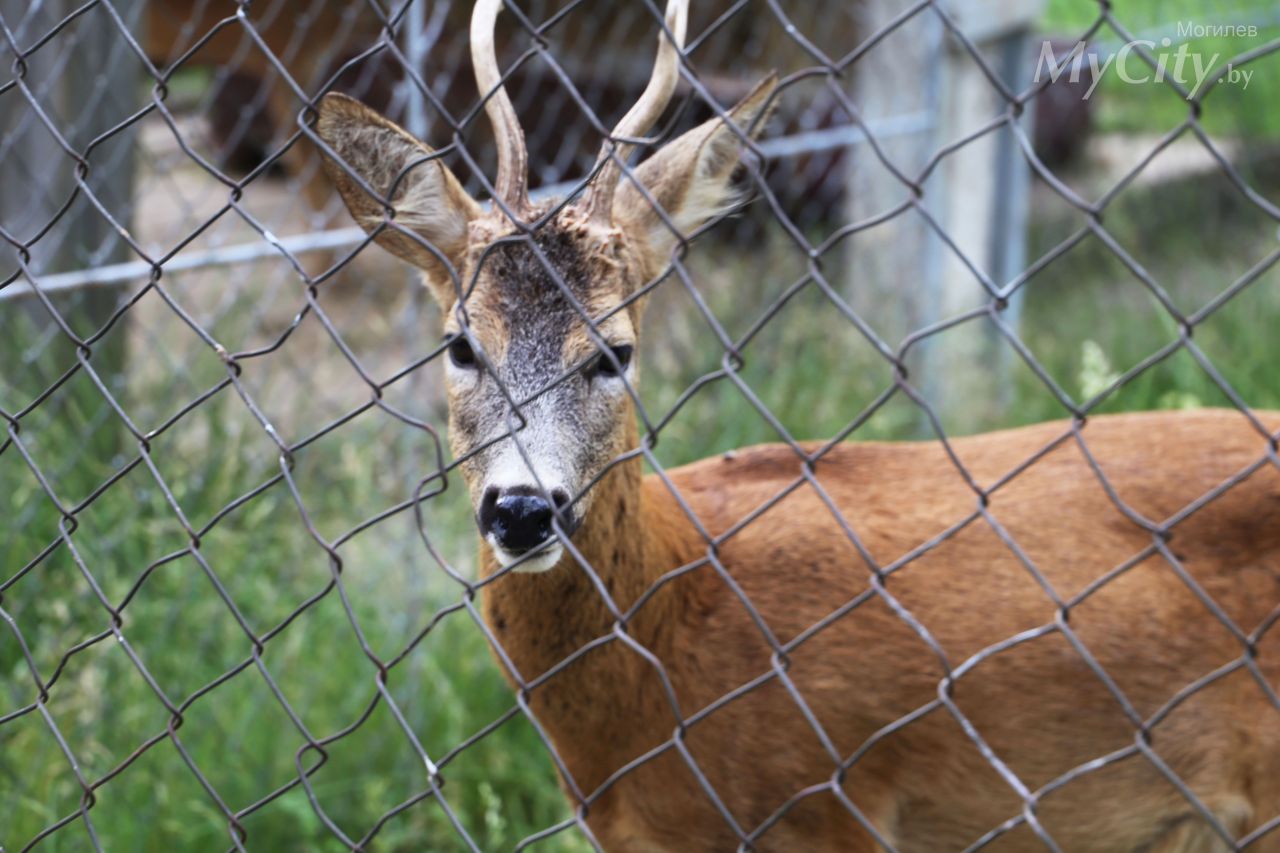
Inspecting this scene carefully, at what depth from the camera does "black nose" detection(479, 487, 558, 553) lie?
222cm

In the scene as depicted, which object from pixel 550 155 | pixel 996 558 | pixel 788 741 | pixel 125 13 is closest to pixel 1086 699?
pixel 996 558

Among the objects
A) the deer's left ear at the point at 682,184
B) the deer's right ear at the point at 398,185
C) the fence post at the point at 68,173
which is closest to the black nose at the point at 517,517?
the deer's right ear at the point at 398,185

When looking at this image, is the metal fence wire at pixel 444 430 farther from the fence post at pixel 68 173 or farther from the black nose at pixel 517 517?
the black nose at pixel 517 517

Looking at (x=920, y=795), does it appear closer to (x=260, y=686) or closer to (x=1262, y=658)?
(x=1262, y=658)

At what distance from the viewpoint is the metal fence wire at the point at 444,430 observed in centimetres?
199

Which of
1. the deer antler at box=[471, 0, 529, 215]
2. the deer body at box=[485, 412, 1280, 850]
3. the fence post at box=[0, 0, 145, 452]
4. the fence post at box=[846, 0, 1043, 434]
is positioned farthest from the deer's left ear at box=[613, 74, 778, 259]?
the fence post at box=[846, 0, 1043, 434]

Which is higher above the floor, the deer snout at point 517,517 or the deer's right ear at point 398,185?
the deer's right ear at point 398,185

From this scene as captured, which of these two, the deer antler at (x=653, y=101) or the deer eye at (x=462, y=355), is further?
the deer eye at (x=462, y=355)

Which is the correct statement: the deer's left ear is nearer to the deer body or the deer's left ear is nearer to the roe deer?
the roe deer

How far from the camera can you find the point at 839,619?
2.64 metres

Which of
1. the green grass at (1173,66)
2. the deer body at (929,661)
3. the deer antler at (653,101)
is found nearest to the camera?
the deer antler at (653,101)

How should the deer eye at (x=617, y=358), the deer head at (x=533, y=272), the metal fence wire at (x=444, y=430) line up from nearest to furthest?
the metal fence wire at (x=444, y=430)
the deer head at (x=533, y=272)
the deer eye at (x=617, y=358)

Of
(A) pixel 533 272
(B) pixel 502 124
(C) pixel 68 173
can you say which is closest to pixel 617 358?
(A) pixel 533 272

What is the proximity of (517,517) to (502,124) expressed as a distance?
81 centimetres
